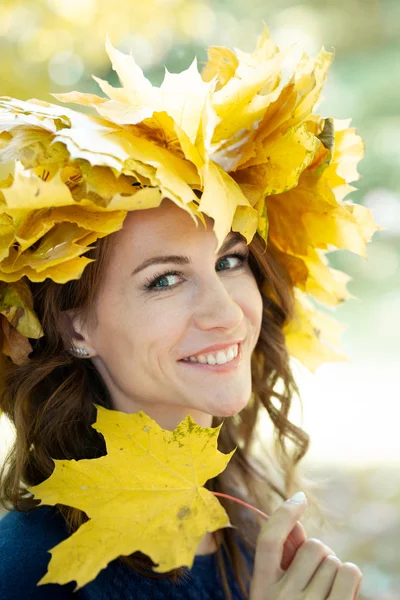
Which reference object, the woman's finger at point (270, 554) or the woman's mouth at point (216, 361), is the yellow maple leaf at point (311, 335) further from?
the woman's finger at point (270, 554)

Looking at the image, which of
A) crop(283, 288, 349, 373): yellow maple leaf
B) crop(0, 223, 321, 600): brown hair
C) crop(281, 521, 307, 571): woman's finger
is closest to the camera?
crop(281, 521, 307, 571): woman's finger

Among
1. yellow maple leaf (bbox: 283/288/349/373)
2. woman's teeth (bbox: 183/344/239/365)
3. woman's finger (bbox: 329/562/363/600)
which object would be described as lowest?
woman's finger (bbox: 329/562/363/600)

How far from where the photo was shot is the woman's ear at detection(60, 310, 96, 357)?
200 cm

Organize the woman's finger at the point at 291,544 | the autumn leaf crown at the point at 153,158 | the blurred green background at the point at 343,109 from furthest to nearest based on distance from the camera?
the blurred green background at the point at 343,109 < the woman's finger at the point at 291,544 < the autumn leaf crown at the point at 153,158

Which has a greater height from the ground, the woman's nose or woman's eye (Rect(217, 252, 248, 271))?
woman's eye (Rect(217, 252, 248, 271))

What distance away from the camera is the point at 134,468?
5.13 ft

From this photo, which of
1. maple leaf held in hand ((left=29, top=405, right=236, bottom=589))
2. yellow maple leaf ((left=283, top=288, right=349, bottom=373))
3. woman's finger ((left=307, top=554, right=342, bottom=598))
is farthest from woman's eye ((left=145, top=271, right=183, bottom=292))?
woman's finger ((left=307, top=554, right=342, bottom=598))

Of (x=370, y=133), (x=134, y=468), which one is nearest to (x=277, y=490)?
(x=134, y=468)

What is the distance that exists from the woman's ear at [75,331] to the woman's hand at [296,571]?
69 cm

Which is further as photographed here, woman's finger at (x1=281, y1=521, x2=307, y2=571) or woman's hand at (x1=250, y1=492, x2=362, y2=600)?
woman's finger at (x1=281, y1=521, x2=307, y2=571)

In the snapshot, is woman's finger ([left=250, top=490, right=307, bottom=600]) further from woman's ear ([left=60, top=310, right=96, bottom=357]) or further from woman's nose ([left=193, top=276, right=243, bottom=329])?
woman's ear ([left=60, top=310, right=96, bottom=357])

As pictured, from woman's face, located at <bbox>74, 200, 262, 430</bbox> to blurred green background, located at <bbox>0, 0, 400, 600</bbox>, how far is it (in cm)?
86

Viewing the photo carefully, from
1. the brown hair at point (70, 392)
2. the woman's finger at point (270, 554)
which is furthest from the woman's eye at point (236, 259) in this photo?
the woman's finger at point (270, 554)

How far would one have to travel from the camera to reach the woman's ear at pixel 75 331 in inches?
78.5
